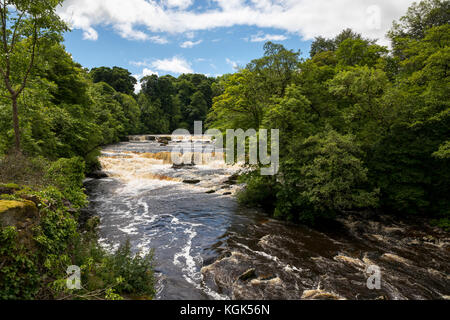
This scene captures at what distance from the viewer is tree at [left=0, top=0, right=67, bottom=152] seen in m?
7.66

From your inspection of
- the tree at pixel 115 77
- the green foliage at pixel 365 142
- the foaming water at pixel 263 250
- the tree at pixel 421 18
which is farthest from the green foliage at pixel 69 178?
the tree at pixel 115 77

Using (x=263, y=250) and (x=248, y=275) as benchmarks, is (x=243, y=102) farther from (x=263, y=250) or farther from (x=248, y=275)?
(x=248, y=275)

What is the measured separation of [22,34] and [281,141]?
10960 mm

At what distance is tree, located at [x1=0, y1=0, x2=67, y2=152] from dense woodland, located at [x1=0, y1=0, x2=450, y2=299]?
36 millimetres

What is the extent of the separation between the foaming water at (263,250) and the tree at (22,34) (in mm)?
6384

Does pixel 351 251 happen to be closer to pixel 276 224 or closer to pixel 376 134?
pixel 276 224

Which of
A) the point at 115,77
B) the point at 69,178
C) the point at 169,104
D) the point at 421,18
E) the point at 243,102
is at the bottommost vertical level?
the point at 69,178

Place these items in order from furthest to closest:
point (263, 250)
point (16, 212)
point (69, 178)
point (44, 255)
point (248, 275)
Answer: point (263, 250), point (69, 178), point (248, 275), point (44, 255), point (16, 212)

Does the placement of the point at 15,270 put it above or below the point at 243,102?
below

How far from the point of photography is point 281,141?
1188cm

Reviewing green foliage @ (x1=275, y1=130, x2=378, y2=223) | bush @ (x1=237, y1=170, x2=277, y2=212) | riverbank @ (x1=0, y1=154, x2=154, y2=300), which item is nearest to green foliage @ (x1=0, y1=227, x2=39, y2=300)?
riverbank @ (x1=0, y1=154, x2=154, y2=300)

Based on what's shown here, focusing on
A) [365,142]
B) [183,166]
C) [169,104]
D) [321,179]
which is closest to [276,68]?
[365,142]

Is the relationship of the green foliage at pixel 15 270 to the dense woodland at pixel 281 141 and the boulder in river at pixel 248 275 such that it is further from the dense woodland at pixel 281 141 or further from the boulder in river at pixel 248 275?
the boulder in river at pixel 248 275

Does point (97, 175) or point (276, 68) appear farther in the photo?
point (97, 175)
